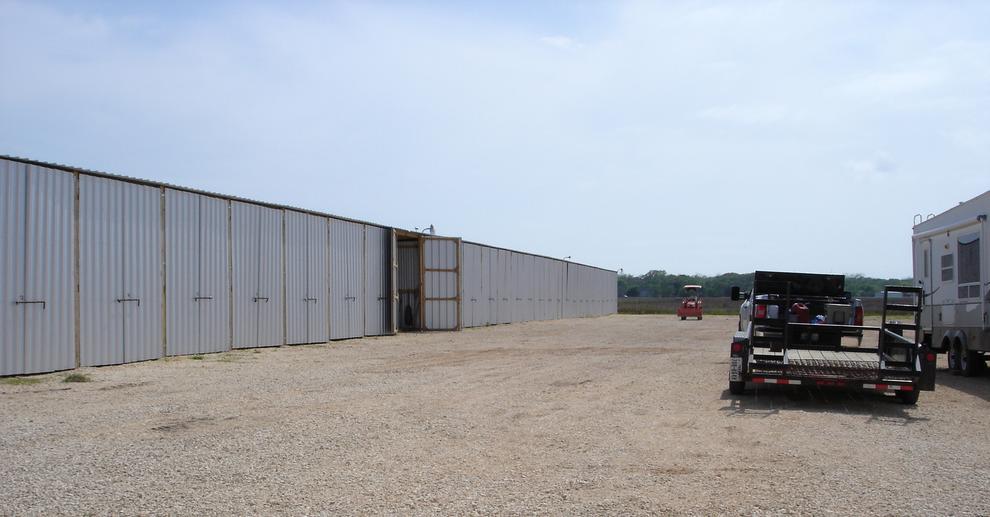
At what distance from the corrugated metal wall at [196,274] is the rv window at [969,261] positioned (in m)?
17.4

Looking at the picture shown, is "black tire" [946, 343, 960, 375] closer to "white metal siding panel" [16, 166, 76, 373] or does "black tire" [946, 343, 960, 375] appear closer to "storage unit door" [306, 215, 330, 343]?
"storage unit door" [306, 215, 330, 343]

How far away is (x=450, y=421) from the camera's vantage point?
404 inches

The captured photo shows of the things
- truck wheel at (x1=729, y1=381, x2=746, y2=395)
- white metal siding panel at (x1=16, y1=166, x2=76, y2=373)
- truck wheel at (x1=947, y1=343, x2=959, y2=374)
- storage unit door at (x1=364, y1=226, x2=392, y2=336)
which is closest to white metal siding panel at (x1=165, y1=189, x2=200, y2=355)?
white metal siding panel at (x1=16, y1=166, x2=76, y2=373)

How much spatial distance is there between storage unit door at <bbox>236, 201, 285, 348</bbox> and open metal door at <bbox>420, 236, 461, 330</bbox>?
38.6ft

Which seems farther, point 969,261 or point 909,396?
point 969,261

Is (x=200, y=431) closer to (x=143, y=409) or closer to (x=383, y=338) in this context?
(x=143, y=409)

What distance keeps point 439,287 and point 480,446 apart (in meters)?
27.1

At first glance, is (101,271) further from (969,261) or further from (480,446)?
(969,261)

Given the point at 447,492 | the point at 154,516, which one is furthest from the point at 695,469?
the point at 154,516

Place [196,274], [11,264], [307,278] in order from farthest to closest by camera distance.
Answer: [307,278], [196,274], [11,264]

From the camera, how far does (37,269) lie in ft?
50.9

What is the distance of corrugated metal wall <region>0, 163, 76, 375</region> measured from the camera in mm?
14914

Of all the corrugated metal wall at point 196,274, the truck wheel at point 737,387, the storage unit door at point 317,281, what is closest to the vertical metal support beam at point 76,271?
the corrugated metal wall at point 196,274

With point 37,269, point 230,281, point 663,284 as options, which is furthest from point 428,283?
point 663,284
